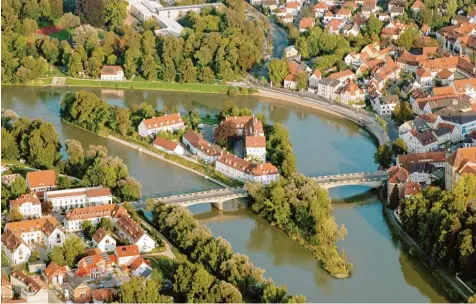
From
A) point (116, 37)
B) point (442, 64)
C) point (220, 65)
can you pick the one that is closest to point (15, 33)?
→ point (116, 37)

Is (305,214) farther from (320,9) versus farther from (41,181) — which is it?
(320,9)

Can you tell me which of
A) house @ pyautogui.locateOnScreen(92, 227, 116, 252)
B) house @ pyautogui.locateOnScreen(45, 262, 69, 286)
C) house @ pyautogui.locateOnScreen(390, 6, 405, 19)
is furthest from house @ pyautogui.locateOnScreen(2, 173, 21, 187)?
house @ pyautogui.locateOnScreen(390, 6, 405, 19)

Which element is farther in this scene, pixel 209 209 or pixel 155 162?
pixel 155 162

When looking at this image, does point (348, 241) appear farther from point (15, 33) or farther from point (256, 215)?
point (15, 33)

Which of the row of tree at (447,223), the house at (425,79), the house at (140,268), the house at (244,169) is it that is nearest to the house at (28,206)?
the house at (140,268)

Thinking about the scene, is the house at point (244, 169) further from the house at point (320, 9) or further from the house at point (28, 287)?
the house at point (320, 9)

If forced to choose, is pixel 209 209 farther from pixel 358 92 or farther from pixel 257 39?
pixel 257 39

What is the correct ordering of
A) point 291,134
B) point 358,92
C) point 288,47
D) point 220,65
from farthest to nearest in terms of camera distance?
point 288,47 → point 220,65 → point 358,92 → point 291,134

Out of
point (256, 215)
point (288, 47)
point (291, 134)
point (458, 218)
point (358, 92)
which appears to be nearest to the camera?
point (458, 218)
